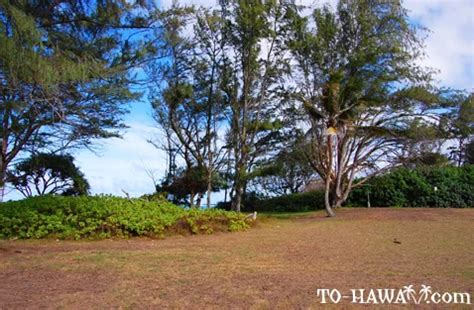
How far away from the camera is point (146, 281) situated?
457cm

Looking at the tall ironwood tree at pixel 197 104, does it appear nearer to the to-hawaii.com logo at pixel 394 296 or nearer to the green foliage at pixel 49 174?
the green foliage at pixel 49 174

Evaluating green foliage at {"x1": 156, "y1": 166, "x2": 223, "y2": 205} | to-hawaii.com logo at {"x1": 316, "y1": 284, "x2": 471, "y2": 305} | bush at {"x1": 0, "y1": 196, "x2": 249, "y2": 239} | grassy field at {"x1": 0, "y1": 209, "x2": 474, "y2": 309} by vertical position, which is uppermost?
green foliage at {"x1": 156, "y1": 166, "x2": 223, "y2": 205}

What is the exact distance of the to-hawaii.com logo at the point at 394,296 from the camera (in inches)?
146

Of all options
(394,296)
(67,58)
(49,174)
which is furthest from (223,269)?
(49,174)

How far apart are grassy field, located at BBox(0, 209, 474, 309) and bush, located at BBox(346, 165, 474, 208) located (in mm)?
9338

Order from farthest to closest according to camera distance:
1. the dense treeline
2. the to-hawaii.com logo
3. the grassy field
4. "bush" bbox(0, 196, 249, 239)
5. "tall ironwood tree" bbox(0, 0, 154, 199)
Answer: the dense treeline → "bush" bbox(0, 196, 249, 239) → "tall ironwood tree" bbox(0, 0, 154, 199) → the grassy field → the to-hawaii.com logo

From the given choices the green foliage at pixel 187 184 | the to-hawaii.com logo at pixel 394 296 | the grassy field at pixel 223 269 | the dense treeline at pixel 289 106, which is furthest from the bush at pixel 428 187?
the to-hawaii.com logo at pixel 394 296

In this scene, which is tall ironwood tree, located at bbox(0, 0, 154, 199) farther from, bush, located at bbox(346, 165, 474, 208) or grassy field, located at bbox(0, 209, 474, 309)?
bush, located at bbox(346, 165, 474, 208)

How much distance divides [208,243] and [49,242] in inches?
115

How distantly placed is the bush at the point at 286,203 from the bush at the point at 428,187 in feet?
9.74

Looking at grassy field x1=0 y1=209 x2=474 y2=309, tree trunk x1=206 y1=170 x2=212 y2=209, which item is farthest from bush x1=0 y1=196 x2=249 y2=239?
tree trunk x1=206 y1=170 x2=212 y2=209

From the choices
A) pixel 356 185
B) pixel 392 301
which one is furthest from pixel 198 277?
pixel 356 185

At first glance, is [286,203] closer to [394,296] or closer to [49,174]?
[49,174]

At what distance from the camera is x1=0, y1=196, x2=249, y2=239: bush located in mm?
8391
